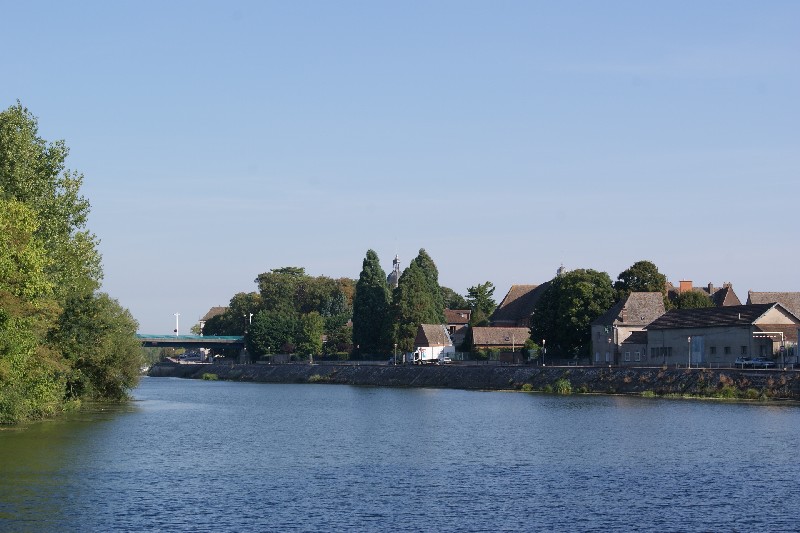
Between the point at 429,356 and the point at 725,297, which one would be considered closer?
the point at 429,356

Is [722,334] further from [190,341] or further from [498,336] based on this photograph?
[190,341]

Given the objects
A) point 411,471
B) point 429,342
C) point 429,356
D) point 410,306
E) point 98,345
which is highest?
point 410,306

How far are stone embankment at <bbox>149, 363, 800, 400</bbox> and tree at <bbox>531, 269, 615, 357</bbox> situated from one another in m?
9.59

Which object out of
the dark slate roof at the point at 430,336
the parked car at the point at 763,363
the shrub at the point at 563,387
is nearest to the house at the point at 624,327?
the shrub at the point at 563,387

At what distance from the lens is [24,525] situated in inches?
1100

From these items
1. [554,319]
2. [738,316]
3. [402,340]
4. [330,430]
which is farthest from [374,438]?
[402,340]

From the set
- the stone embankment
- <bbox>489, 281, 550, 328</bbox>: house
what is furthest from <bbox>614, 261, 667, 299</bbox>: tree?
<bbox>489, 281, 550, 328</bbox>: house

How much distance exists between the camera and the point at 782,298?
11488 centimetres

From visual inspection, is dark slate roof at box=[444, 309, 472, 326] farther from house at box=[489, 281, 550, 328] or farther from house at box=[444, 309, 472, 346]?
house at box=[489, 281, 550, 328]

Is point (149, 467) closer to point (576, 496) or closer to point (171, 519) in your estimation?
point (171, 519)

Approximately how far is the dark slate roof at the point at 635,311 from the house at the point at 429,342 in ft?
88.9

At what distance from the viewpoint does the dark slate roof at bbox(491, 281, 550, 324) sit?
502ft

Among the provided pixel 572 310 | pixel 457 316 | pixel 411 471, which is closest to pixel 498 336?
pixel 572 310

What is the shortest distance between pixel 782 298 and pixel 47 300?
8710 cm
